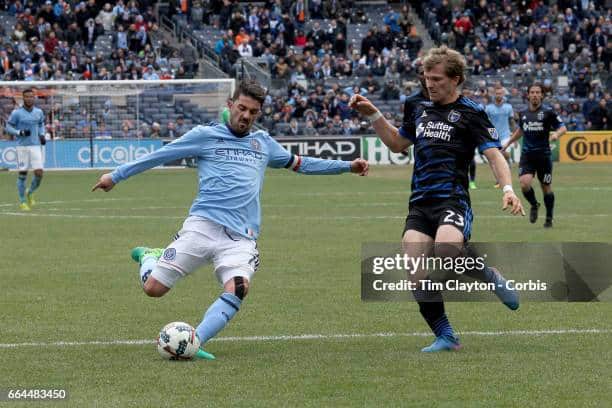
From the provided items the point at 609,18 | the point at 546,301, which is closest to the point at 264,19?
the point at 609,18

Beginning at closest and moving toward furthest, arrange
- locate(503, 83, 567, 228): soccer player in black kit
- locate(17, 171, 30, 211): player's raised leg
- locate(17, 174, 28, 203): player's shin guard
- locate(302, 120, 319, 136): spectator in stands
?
locate(503, 83, 567, 228): soccer player in black kit → locate(17, 171, 30, 211): player's raised leg → locate(17, 174, 28, 203): player's shin guard → locate(302, 120, 319, 136): spectator in stands

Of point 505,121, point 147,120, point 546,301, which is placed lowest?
point 147,120

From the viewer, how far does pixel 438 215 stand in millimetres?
9203

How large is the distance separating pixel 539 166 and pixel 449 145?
1241cm

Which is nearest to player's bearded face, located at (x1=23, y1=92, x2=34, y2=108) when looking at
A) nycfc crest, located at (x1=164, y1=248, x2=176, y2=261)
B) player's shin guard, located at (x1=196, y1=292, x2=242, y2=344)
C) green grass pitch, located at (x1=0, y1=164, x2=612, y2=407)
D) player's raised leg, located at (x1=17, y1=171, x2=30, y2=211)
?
player's raised leg, located at (x1=17, y1=171, x2=30, y2=211)

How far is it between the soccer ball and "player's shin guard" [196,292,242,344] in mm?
106

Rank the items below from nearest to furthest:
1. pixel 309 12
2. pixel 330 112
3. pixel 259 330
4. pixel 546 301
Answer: pixel 259 330 → pixel 546 301 → pixel 330 112 → pixel 309 12

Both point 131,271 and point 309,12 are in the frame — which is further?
point 309,12

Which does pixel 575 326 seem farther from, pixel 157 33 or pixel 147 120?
pixel 157 33

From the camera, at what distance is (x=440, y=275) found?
9312 mm

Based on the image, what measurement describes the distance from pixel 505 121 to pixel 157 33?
2135cm

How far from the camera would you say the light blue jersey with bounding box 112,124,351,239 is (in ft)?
30.7

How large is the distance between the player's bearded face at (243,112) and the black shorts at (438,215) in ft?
4.42

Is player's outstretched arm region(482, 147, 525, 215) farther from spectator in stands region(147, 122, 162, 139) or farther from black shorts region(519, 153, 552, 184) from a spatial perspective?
spectator in stands region(147, 122, 162, 139)
